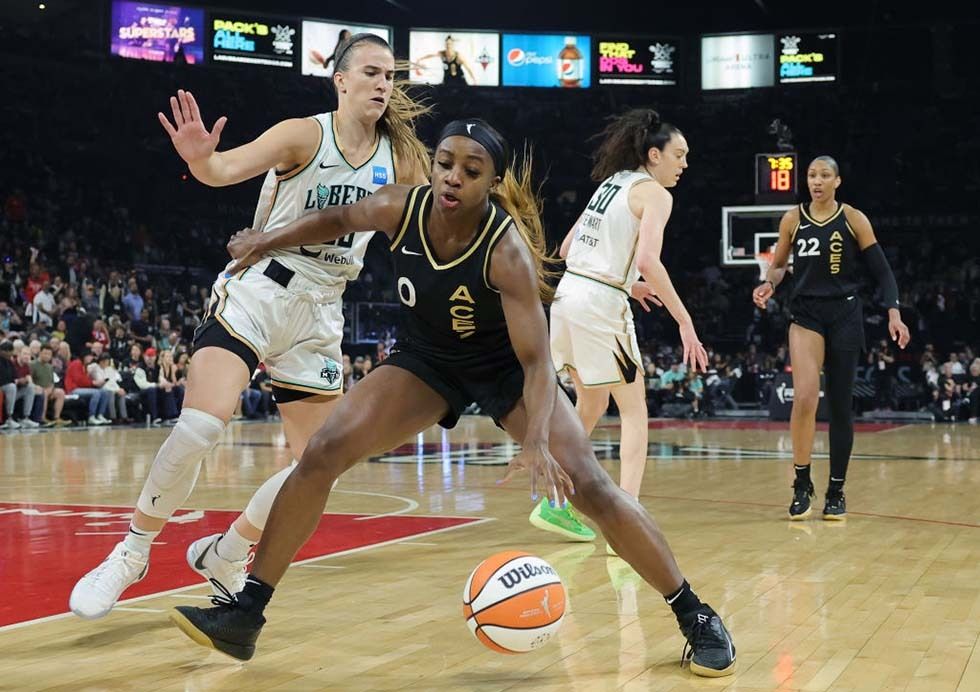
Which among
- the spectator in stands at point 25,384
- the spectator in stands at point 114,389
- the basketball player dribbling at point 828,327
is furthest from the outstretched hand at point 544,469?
the spectator in stands at point 114,389

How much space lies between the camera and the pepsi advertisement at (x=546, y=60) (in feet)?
101

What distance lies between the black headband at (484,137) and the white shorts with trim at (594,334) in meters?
2.55

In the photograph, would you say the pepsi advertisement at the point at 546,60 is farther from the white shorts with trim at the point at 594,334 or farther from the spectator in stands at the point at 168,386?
the white shorts with trim at the point at 594,334

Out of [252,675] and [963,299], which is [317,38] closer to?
[963,299]

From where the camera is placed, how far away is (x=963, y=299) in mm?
26797

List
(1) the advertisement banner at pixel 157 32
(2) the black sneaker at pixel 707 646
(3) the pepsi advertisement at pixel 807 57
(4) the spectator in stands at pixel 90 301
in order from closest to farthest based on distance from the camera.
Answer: (2) the black sneaker at pixel 707 646
(4) the spectator in stands at pixel 90 301
(1) the advertisement banner at pixel 157 32
(3) the pepsi advertisement at pixel 807 57

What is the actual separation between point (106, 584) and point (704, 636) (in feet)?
6.49

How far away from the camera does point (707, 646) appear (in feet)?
11.6

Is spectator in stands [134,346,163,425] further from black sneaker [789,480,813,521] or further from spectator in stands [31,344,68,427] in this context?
black sneaker [789,480,813,521]

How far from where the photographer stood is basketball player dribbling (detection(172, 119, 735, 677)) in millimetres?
3555

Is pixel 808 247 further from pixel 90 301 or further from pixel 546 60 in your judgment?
pixel 546 60

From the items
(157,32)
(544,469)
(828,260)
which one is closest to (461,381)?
(544,469)

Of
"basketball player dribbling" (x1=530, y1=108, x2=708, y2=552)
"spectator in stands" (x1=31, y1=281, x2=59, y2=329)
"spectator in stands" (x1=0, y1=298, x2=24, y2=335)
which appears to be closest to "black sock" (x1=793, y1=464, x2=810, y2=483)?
"basketball player dribbling" (x1=530, y1=108, x2=708, y2=552)

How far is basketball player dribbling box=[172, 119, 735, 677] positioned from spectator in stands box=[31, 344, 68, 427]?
1386 cm
